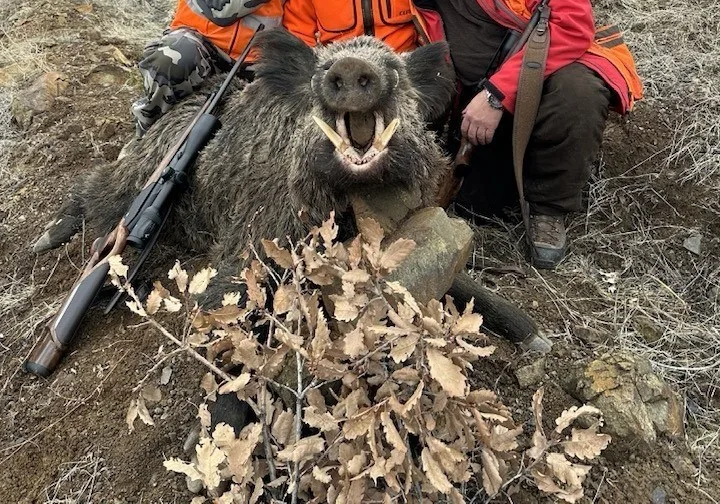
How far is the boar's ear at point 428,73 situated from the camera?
10.1ft

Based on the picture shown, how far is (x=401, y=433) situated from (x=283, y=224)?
1419mm

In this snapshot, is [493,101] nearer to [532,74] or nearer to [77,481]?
[532,74]

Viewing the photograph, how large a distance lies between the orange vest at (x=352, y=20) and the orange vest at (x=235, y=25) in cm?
9

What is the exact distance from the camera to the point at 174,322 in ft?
10.7

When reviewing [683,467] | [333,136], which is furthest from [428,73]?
[683,467]

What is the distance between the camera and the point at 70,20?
6.77 meters

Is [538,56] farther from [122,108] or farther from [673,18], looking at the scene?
[122,108]

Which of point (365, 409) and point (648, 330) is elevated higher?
point (365, 409)

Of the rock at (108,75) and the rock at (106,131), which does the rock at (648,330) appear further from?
the rock at (108,75)

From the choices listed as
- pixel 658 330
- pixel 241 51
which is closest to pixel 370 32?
pixel 241 51

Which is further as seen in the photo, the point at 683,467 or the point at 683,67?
the point at 683,67

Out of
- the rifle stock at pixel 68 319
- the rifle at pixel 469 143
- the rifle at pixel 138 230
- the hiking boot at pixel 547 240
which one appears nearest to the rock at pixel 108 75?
the rifle at pixel 138 230

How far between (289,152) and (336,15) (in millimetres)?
1162

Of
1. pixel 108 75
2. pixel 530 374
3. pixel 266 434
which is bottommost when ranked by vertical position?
pixel 530 374
